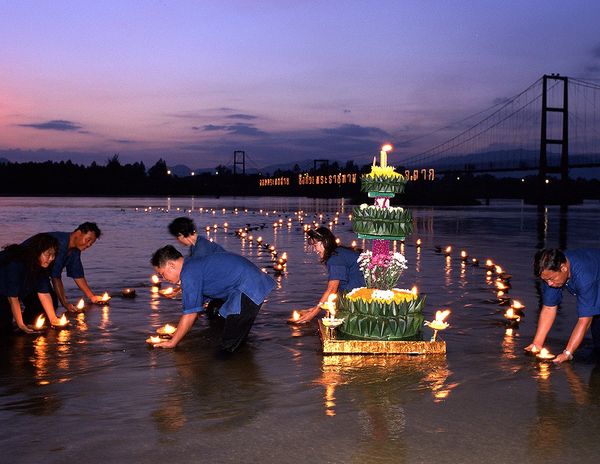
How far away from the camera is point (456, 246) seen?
973 inches

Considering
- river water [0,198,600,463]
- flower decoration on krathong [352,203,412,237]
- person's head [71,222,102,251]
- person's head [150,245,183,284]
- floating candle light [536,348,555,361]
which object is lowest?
river water [0,198,600,463]

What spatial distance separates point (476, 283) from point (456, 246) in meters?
10.1

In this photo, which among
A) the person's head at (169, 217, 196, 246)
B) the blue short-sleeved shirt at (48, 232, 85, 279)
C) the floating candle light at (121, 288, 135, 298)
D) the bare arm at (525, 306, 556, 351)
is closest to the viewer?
the bare arm at (525, 306, 556, 351)

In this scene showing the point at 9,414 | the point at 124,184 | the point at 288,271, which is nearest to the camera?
the point at 9,414

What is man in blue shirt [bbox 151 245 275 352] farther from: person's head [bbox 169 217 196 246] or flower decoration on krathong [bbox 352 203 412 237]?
flower decoration on krathong [bbox 352 203 412 237]

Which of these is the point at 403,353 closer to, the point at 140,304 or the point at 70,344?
the point at 70,344

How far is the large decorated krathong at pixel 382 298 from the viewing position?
803 centimetres

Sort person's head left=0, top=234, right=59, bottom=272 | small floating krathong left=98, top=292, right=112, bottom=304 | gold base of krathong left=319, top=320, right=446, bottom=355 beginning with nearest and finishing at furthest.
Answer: gold base of krathong left=319, top=320, right=446, bottom=355
person's head left=0, top=234, right=59, bottom=272
small floating krathong left=98, top=292, right=112, bottom=304

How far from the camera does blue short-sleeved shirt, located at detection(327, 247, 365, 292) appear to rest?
31.2ft

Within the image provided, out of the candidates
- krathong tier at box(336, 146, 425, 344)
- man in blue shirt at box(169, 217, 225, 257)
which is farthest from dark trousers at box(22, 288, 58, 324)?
krathong tier at box(336, 146, 425, 344)

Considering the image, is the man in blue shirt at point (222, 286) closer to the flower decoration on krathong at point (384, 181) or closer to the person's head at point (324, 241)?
the person's head at point (324, 241)

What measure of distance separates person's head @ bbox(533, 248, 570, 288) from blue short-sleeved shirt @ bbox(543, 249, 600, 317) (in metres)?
0.24

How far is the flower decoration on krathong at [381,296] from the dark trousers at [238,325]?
123 cm

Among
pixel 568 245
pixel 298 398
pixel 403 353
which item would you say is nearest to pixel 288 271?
pixel 403 353
